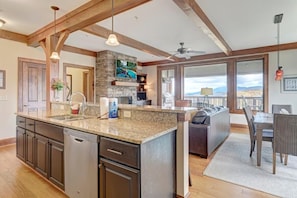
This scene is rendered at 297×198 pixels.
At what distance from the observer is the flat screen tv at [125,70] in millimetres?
6644

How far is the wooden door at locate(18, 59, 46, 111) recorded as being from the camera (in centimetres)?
464

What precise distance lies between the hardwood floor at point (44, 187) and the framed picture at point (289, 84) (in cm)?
461

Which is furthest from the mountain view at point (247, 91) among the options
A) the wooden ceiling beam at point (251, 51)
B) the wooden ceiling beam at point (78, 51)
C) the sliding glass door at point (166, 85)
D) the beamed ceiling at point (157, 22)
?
the wooden ceiling beam at point (78, 51)

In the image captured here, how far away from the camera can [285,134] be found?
2562mm

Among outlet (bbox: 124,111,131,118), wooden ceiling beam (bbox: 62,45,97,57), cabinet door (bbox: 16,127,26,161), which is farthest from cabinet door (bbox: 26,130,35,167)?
wooden ceiling beam (bbox: 62,45,97,57)

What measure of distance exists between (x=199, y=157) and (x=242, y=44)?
4.22m

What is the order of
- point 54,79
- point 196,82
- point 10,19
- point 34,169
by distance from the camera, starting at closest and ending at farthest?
1. point 34,169
2. point 10,19
3. point 54,79
4. point 196,82

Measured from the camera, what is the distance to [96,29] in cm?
407

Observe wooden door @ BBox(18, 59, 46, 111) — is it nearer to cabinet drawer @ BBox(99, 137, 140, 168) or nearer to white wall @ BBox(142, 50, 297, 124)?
cabinet drawer @ BBox(99, 137, 140, 168)

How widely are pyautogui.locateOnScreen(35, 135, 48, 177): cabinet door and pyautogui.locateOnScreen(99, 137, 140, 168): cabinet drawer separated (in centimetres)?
119

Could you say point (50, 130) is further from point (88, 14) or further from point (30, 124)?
point (88, 14)

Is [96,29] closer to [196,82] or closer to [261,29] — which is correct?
[261,29]

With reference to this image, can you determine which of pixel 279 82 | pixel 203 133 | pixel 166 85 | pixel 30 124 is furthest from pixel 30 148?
pixel 279 82

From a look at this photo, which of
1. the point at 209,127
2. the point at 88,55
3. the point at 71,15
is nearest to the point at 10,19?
the point at 71,15
